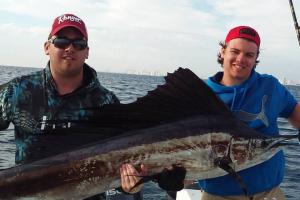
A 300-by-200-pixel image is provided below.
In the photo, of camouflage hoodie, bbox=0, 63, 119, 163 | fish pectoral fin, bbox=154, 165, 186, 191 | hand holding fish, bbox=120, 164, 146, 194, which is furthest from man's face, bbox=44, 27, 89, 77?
fish pectoral fin, bbox=154, 165, 186, 191

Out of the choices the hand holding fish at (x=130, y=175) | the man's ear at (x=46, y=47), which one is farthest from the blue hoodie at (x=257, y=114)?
the man's ear at (x=46, y=47)

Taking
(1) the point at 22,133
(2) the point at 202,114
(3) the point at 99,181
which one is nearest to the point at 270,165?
(2) the point at 202,114

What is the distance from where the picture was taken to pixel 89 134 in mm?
2354

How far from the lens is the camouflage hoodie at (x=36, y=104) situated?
8.39 feet

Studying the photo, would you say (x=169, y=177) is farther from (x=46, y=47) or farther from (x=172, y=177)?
(x=46, y=47)

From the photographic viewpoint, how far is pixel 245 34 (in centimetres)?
289

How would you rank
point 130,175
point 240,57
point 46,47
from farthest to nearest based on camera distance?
point 240,57 → point 46,47 → point 130,175

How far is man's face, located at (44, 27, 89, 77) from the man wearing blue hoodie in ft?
3.36

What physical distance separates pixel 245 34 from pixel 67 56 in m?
1.22

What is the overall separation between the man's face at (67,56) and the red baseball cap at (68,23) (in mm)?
24

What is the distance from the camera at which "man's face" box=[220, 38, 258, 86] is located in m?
2.86

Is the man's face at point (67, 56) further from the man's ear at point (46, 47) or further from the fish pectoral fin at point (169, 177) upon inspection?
the fish pectoral fin at point (169, 177)

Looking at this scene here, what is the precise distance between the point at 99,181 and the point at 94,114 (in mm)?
404

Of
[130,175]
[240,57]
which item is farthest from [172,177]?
[240,57]
